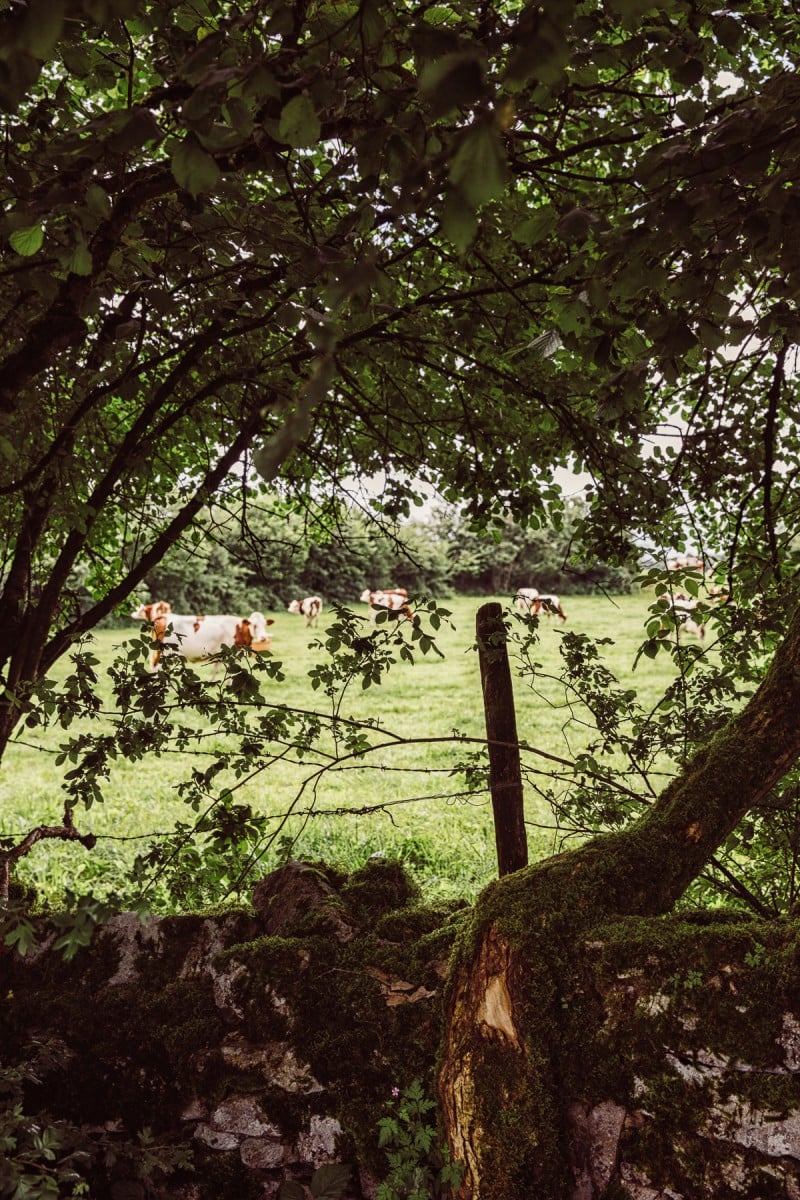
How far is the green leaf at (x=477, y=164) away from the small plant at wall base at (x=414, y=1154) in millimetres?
2437

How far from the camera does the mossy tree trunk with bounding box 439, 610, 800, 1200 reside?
77.5 inches

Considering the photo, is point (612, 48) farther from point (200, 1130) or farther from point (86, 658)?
point (200, 1130)

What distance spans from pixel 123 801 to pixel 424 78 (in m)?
8.69

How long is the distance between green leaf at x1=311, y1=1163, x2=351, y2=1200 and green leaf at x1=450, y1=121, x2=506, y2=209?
8.25ft

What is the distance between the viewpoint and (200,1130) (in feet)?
7.66

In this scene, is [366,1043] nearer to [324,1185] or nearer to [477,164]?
[324,1185]

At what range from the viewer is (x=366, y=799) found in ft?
27.5

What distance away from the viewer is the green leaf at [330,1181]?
2037mm

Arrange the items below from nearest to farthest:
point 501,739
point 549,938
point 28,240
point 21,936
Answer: point 28,240, point 21,936, point 549,938, point 501,739

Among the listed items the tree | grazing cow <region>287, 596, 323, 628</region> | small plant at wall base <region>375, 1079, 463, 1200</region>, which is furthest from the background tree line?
Answer: small plant at wall base <region>375, 1079, 463, 1200</region>

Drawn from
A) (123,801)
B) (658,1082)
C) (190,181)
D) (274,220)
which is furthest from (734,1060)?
(123,801)

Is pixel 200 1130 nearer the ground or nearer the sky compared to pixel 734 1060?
nearer the ground

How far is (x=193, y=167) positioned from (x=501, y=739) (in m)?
2.76

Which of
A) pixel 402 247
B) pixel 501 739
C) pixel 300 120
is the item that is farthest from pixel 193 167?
pixel 402 247
